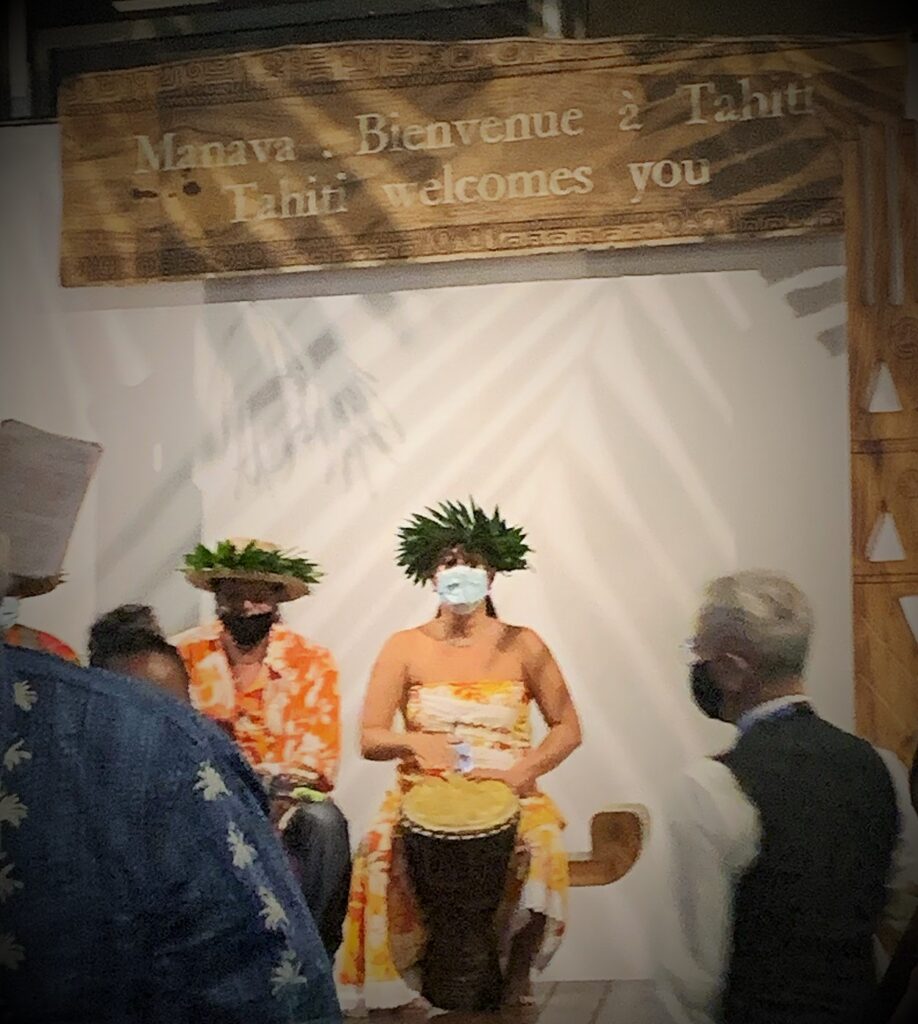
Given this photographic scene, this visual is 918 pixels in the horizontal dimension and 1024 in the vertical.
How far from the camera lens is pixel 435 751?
1738mm

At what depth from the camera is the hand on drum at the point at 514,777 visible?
1.72 meters

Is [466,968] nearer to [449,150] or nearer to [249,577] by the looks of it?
[249,577]

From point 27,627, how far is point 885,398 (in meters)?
1.32

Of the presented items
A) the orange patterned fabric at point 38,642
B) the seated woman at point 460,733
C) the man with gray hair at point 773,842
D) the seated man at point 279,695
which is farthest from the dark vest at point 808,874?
the orange patterned fabric at point 38,642

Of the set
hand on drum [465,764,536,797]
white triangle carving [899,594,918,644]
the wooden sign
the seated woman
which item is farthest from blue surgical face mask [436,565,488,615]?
white triangle carving [899,594,918,644]

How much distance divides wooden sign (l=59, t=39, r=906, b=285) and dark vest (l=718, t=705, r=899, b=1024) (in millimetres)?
A: 760

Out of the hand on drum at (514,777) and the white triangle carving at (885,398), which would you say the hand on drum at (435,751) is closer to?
the hand on drum at (514,777)

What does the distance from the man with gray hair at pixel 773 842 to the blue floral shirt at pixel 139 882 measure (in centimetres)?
53

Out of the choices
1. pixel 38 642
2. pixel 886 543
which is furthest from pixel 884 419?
pixel 38 642

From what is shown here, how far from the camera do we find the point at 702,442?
176cm

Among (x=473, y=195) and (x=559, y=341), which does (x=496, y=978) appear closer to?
(x=559, y=341)

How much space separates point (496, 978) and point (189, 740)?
0.55 meters

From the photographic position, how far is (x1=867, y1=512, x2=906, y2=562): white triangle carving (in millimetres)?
1718

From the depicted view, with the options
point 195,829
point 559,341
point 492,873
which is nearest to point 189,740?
point 195,829
